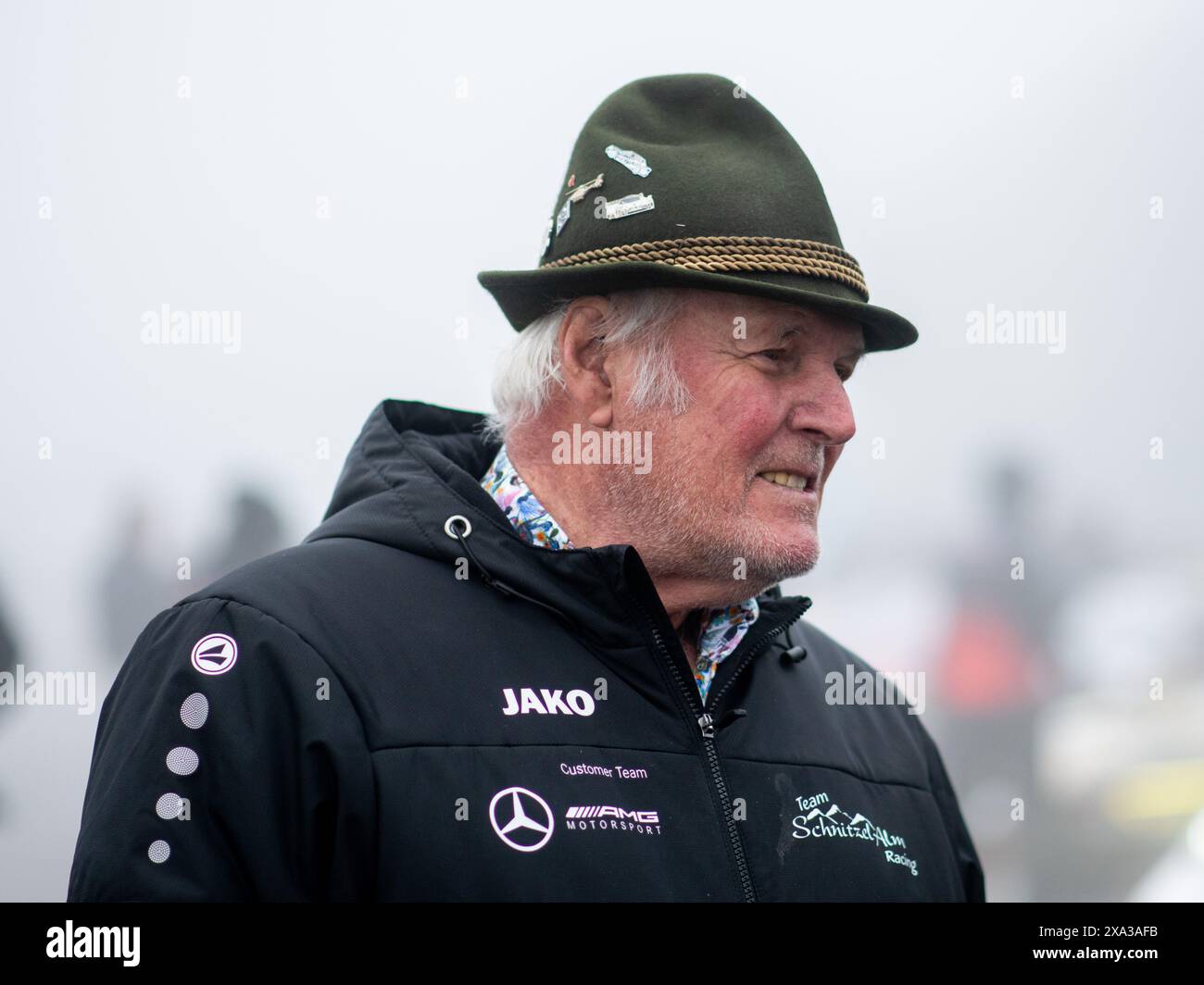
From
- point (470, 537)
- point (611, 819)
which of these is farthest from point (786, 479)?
point (611, 819)

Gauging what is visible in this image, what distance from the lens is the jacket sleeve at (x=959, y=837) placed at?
2795mm

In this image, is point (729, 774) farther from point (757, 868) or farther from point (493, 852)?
point (493, 852)

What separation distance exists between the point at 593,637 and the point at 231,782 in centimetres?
67

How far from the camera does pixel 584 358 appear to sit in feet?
8.66

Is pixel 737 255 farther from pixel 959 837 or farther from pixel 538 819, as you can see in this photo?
pixel 959 837

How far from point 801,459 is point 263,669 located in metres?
1.09

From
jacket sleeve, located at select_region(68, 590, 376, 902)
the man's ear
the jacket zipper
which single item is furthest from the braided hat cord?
jacket sleeve, located at select_region(68, 590, 376, 902)

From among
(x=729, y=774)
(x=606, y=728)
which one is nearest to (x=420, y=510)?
(x=606, y=728)

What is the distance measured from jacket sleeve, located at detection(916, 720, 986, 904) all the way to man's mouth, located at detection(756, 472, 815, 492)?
2.40 feet

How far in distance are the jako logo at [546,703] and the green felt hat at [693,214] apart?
789 mm

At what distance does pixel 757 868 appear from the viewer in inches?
86.1
